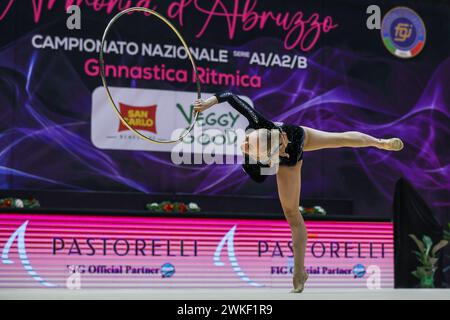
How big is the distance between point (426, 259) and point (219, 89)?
3574 millimetres

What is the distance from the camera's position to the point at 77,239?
7680mm

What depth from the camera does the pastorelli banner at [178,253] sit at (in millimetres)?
7555

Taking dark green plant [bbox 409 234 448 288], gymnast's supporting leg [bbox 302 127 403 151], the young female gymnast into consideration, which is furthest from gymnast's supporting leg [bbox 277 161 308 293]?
dark green plant [bbox 409 234 448 288]

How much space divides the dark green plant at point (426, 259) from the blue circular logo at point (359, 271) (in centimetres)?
84

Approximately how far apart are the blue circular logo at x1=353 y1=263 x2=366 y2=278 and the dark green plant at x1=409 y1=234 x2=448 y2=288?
2.75 ft

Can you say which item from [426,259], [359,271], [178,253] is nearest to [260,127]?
[178,253]

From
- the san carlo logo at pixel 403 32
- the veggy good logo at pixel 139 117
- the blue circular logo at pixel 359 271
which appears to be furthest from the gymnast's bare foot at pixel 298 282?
the san carlo logo at pixel 403 32

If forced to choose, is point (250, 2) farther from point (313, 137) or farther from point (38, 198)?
point (313, 137)

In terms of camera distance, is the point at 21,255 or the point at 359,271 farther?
the point at 359,271

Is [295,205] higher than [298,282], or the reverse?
[295,205]

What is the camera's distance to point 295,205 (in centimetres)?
516

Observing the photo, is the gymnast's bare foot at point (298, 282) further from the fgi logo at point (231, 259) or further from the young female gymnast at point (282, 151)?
the fgi logo at point (231, 259)

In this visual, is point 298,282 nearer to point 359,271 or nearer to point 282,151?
point 282,151

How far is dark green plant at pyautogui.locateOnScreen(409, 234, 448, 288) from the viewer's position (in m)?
9.12
